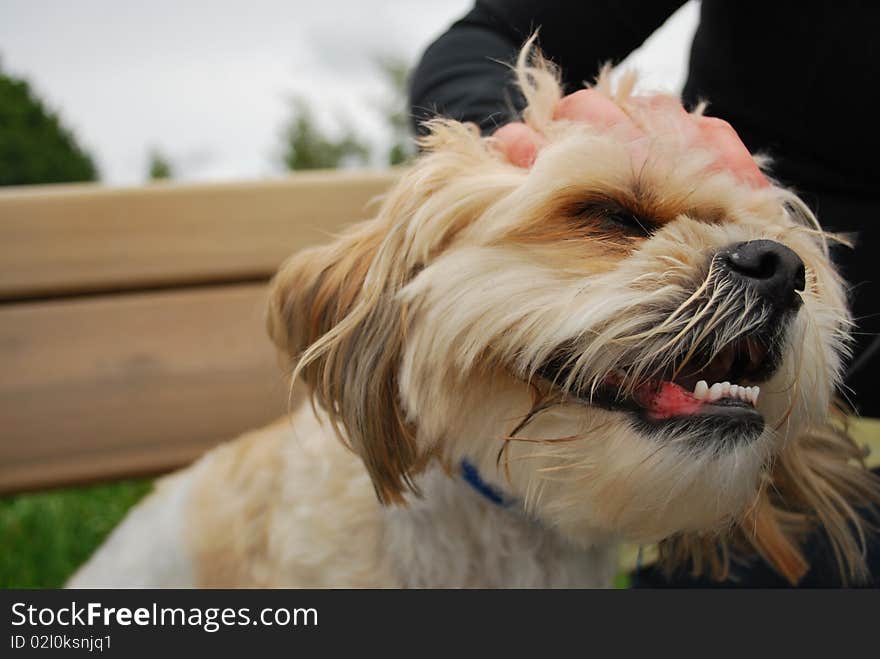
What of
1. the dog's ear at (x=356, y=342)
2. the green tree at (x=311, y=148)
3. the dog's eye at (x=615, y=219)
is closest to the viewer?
the dog's eye at (x=615, y=219)

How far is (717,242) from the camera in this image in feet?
3.84

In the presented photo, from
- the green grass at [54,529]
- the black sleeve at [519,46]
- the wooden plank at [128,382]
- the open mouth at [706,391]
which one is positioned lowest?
the green grass at [54,529]

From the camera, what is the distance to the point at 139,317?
9.00ft

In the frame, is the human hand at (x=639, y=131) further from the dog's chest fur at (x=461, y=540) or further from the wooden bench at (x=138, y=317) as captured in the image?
the wooden bench at (x=138, y=317)

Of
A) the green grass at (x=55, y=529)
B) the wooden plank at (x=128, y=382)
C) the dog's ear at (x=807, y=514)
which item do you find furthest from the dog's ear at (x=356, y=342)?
the green grass at (x=55, y=529)

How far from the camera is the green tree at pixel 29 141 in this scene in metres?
15.4

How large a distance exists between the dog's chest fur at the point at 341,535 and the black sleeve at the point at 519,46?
72 centimetres

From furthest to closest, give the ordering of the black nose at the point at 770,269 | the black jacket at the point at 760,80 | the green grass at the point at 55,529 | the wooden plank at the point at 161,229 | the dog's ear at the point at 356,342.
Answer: the green grass at the point at 55,529 < the wooden plank at the point at 161,229 < the black jacket at the point at 760,80 < the dog's ear at the point at 356,342 < the black nose at the point at 770,269

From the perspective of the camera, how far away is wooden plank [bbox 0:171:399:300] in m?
2.61

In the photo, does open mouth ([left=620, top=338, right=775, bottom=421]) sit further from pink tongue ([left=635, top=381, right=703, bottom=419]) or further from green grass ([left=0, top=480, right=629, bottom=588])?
green grass ([left=0, top=480, right=629, bottom=588])

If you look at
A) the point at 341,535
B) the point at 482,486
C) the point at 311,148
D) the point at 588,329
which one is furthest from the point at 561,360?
the point at 311,148
